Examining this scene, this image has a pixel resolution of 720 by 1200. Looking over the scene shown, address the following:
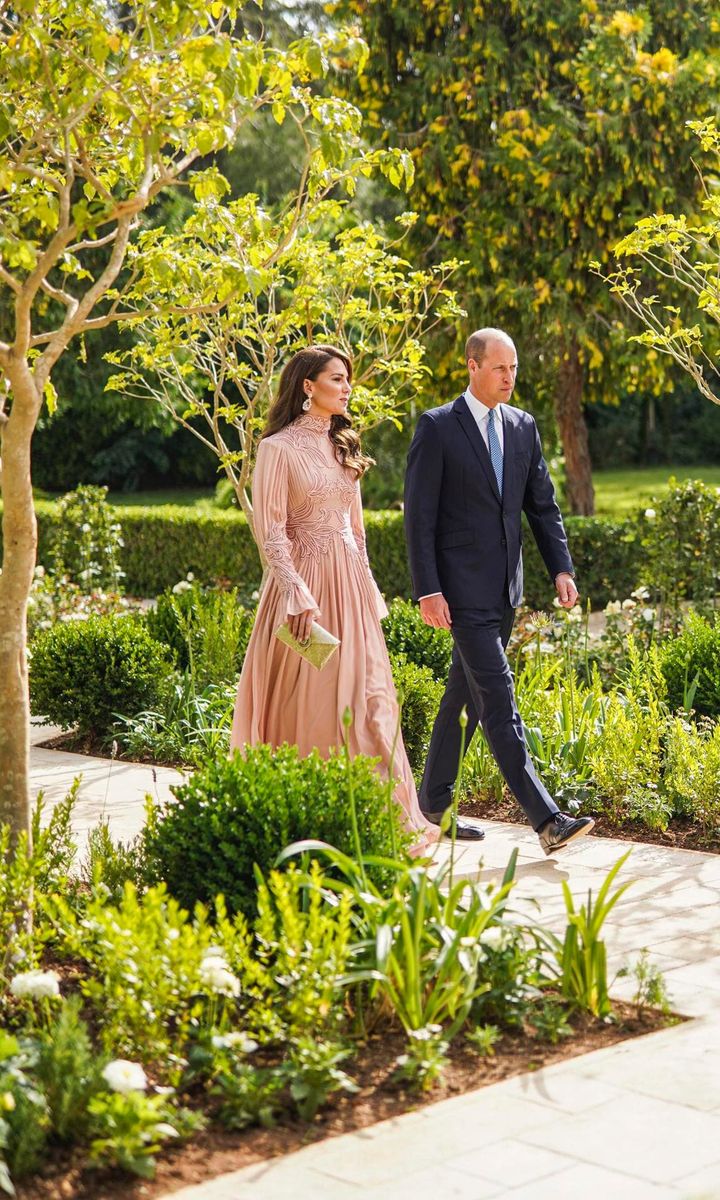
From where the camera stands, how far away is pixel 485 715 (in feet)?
19.1

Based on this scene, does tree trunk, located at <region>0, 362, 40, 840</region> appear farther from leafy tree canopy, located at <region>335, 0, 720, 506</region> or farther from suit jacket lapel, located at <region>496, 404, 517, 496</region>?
leafy tree canopy, located at <region>335, 0, 720, 506</region>

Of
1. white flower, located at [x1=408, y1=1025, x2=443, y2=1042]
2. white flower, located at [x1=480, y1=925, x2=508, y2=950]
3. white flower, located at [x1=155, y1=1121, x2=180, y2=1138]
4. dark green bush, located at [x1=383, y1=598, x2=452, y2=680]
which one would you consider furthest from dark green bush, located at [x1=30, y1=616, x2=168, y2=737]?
white flower, located at [x1=155, y1=1121, x2=180, y2=1138]

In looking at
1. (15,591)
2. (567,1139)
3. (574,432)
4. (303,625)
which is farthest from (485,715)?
(574,432)

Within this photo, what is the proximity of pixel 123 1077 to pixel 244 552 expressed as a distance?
11.6m

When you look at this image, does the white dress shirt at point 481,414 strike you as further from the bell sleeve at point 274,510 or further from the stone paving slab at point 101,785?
the stone paving slab at point 101,785

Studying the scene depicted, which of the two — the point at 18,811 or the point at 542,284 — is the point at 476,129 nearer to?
the point at 542,284

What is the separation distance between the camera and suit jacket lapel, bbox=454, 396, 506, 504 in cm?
592

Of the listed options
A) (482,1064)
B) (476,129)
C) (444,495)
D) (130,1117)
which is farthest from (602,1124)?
(476,129)

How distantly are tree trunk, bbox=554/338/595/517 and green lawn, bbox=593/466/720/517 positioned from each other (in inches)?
307

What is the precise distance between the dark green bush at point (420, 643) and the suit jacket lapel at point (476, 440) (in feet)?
7.57

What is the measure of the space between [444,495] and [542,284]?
8554 millimetres

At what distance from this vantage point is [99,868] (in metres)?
4.24

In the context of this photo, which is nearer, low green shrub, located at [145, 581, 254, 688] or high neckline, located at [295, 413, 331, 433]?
high neckline, located at [295, 413, 331, 433]

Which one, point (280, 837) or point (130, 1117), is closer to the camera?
point (130, 1117)
